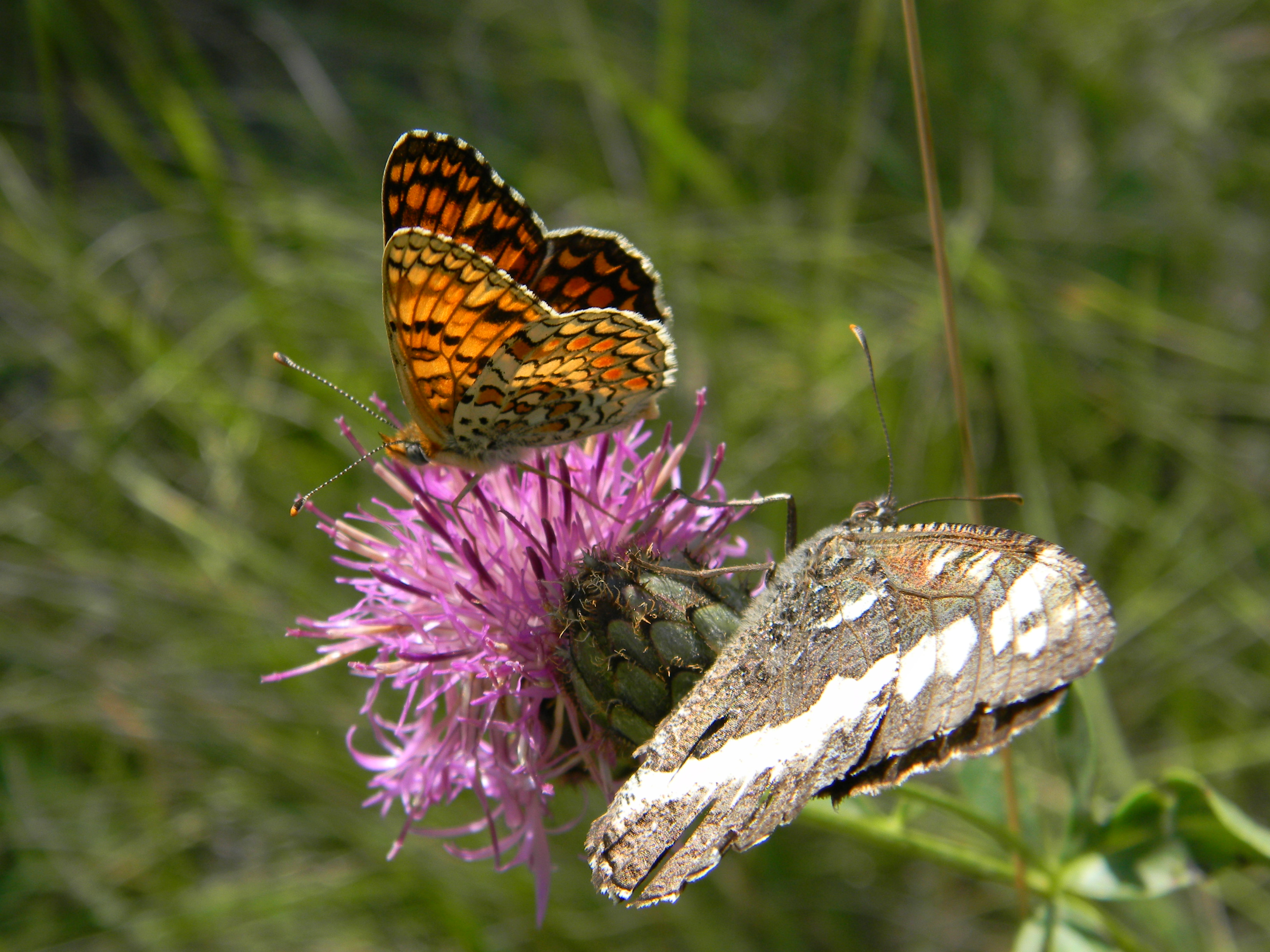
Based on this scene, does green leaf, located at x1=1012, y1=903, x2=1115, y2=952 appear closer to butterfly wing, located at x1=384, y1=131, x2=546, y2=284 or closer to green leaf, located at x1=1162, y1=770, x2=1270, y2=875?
green leaf, located at x1=1162, y1=770, x2=1270, y2=875

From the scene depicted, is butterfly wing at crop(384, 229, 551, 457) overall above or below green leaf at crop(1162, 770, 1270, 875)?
above

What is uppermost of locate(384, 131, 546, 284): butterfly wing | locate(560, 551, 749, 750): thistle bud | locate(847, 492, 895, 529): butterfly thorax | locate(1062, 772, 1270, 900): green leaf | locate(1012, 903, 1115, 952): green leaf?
locate(384, 131, 546, 284): butterfly wing

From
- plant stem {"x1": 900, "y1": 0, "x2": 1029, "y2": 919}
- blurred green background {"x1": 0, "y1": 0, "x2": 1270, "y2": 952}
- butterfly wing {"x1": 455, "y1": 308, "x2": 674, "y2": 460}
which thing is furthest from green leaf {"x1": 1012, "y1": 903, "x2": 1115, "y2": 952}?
butterfly wing {"x1": 455, "y1": 308, "x2": 674, "y2": 460}

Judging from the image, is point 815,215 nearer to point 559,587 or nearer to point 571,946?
point 559,587

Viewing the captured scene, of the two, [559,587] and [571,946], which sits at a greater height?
[559,587]

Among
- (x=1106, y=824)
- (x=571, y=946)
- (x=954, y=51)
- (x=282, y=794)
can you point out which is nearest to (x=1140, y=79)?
(x=954, y=51)

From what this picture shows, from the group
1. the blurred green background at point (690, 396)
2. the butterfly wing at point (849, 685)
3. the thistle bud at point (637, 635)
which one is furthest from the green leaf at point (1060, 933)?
the thistle bud at point (637, 635)

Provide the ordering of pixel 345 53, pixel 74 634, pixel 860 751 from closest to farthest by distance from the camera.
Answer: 1. pixel 860 751
2. pixel 74 634
3. pixel 345 53
